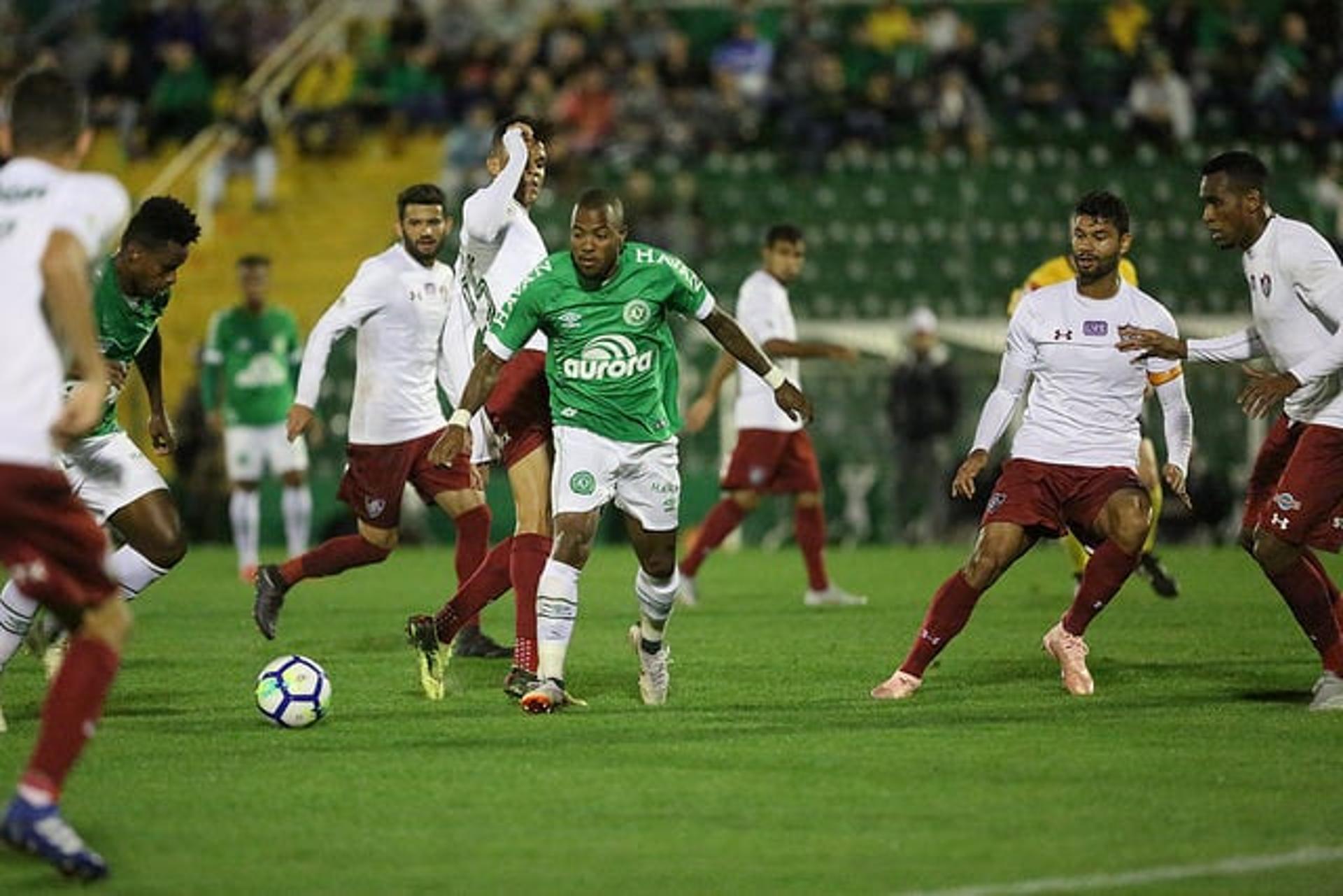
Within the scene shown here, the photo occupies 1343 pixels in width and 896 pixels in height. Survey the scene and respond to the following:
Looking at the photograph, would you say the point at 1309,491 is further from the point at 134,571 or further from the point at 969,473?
the point at 134,571

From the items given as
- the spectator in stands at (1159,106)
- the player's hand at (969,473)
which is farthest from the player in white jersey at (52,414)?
the spectator in stands at (1159,106)

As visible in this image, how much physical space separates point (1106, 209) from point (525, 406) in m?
2.97

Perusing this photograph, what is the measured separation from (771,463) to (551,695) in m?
6.87

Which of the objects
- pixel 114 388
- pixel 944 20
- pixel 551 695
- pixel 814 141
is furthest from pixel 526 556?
pixel 944 20

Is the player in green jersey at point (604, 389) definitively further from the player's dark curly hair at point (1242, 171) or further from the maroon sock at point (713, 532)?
the maroon sock at point (713, 532)

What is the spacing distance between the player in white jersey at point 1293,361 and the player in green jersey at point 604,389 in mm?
2176

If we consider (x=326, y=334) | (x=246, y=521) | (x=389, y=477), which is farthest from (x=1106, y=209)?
(x=246, y=521)

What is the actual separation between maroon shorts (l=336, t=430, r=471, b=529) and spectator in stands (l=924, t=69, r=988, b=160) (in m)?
15.0

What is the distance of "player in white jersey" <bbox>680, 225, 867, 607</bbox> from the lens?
17.0 metres

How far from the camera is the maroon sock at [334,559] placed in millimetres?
13430

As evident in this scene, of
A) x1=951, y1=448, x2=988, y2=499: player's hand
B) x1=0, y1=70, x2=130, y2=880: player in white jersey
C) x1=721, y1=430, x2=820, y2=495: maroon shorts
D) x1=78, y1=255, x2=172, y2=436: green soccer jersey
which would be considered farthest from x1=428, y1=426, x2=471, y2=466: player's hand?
x1=721, y1=430, x2=820, y2=495: maroon shorts

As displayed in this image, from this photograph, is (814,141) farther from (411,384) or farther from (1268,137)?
(411,384)

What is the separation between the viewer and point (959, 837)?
758 cm

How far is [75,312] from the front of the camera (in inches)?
283
